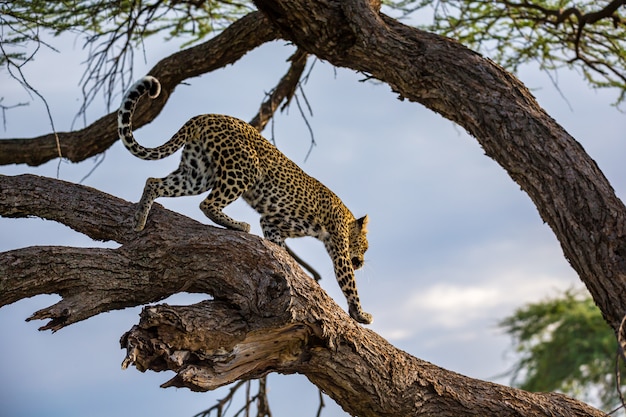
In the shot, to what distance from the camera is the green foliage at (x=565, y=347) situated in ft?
65.0

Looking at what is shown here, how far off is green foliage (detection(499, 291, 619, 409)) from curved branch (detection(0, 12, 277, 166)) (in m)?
13.7

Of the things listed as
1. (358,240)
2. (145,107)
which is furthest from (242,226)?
(145,107)

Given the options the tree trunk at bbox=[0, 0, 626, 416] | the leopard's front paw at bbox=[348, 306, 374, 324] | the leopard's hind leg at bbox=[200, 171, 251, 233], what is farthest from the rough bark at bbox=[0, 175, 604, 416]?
the leopard's front paw at bbox=[348, 306, 374, 324]

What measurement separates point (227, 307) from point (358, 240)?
311 centimetres

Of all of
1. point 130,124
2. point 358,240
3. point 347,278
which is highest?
point 358,240

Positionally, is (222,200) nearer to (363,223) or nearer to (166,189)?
(166,189)

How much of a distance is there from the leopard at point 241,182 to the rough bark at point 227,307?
28 centimetres

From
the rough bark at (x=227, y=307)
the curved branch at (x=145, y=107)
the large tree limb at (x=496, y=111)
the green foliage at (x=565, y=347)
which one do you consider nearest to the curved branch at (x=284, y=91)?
the curved branch at (x=145, y=107)

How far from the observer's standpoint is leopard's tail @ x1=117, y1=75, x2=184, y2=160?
5.82m

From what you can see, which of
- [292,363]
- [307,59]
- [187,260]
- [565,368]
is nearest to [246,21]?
[307,59]

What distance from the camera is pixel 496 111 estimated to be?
571 cm

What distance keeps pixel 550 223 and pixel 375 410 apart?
4.71 feet

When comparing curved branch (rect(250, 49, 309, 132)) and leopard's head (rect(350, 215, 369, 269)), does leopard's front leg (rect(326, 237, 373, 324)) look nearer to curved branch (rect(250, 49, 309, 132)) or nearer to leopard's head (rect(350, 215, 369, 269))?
leopard's head (rect(350, 215, 369, 269))

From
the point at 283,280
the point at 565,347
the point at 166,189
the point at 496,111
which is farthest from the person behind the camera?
the point at 565,347
